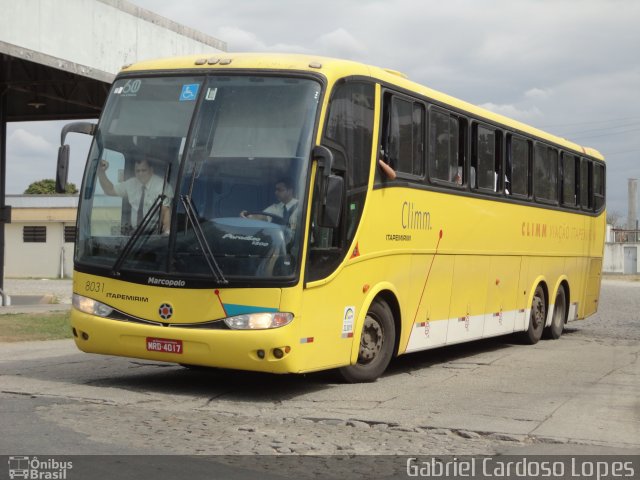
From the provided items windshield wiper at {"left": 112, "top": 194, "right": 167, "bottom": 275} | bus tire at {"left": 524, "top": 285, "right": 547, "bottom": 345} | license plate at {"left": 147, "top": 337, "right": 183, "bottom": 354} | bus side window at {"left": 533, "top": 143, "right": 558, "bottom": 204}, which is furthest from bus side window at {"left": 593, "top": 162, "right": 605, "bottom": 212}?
license plate at {"left": 147, "top": 337, "right": 183, "bottom": 354}

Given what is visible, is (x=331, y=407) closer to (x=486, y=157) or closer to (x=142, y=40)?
(x=486, y=157)

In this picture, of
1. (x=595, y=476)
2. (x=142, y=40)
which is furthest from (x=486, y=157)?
(x=142, y=40)

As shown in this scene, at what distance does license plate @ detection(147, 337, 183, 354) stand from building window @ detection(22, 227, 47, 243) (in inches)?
1885

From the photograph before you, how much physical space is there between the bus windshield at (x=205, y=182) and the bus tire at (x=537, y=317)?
27.6 feet

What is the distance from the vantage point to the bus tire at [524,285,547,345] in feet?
57.0

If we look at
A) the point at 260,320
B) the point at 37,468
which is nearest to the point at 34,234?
the point at 260,320

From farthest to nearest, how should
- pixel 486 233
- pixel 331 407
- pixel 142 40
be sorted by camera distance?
pixel 142 40 < pixel 486 233 < pixel 331 407

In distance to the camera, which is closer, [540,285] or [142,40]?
[540,285]

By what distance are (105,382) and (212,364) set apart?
1.70 meters

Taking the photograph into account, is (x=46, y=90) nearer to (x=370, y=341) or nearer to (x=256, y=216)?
(x=370, y=341)

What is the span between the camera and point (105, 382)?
10.9 meters

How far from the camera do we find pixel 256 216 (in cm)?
974

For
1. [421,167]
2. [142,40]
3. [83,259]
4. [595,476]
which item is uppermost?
[142,40]

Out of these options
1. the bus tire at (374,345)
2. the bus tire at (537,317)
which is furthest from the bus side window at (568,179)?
the bus tire at (374,345)
